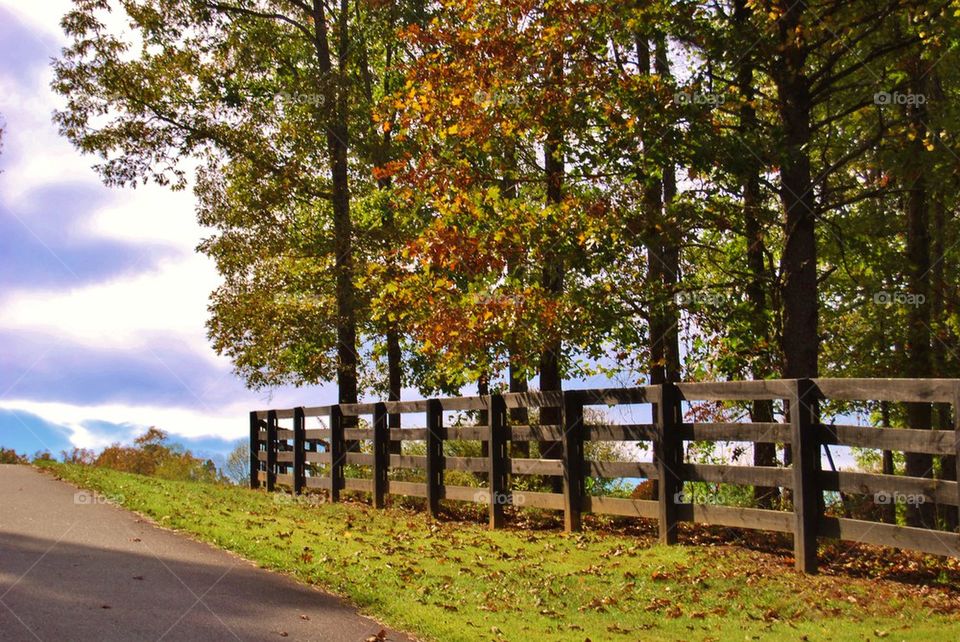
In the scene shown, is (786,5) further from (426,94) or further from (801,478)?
(801,478)

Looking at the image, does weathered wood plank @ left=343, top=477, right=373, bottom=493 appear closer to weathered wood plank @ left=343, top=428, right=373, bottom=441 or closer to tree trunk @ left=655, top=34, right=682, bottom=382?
weathered wood plank @ left=343, top=428, right=373, bottom=441

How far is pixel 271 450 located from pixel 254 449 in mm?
1511

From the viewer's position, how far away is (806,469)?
1038 cm

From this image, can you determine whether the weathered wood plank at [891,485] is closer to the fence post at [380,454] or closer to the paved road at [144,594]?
the paved road at [144,594]

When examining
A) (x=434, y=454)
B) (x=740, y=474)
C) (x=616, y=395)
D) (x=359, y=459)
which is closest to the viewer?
(x=740, y=474)

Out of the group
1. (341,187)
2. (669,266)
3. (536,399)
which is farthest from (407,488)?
(341,187)

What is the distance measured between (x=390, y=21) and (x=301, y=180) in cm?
488

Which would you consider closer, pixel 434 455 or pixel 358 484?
pixel 434 455

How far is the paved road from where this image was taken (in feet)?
23.6

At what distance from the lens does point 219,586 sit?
351 inches

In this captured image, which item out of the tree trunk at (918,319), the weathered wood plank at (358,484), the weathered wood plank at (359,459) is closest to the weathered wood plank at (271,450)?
the weathered wood plank at (358,484)

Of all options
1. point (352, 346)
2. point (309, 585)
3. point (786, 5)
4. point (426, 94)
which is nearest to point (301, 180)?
point (352, 346)

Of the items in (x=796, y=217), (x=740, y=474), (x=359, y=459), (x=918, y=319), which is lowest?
(x=359, y=459)

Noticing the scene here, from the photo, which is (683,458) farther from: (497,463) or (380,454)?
(380,454)
